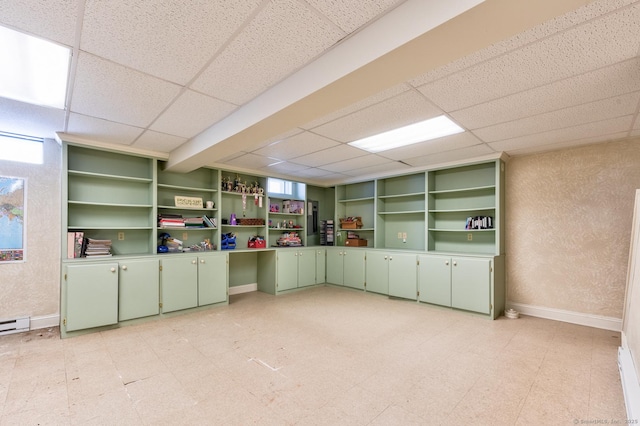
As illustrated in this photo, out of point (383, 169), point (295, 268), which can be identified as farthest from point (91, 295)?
point (383, 169)

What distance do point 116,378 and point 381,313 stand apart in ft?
10.5

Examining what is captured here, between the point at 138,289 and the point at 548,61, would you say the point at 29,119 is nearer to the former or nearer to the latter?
the point at 138,289

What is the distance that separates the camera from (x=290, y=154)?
4.15 m

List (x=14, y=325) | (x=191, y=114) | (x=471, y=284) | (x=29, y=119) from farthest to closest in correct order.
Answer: (x=471, y=284) < (x=14, y=325) < (x=29, y=119) < (x=191, y=114)

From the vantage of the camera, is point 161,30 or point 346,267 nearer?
point 161,30

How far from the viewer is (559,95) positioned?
232 centimetres

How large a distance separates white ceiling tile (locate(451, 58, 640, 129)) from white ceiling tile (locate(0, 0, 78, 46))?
113 inches

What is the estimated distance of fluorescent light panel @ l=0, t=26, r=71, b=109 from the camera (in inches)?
69.0

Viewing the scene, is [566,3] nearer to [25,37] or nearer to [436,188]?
[25,37]

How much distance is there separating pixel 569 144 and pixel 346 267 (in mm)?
3996

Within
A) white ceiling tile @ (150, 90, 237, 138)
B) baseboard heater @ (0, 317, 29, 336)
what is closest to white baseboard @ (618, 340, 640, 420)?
white ceiling tile @ (150, 90, 237, 138)

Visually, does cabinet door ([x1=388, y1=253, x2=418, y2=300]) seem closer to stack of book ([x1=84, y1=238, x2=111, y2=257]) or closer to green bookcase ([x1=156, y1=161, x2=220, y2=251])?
green bookcase ([x1=156, y1=161, x2=220, y2=251])

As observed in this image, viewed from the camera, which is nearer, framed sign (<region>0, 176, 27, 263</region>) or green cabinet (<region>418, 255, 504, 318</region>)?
framed sign (<region>0, 176, 27, 263</region>)

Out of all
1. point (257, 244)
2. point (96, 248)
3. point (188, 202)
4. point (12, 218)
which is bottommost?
point (257, 244)
